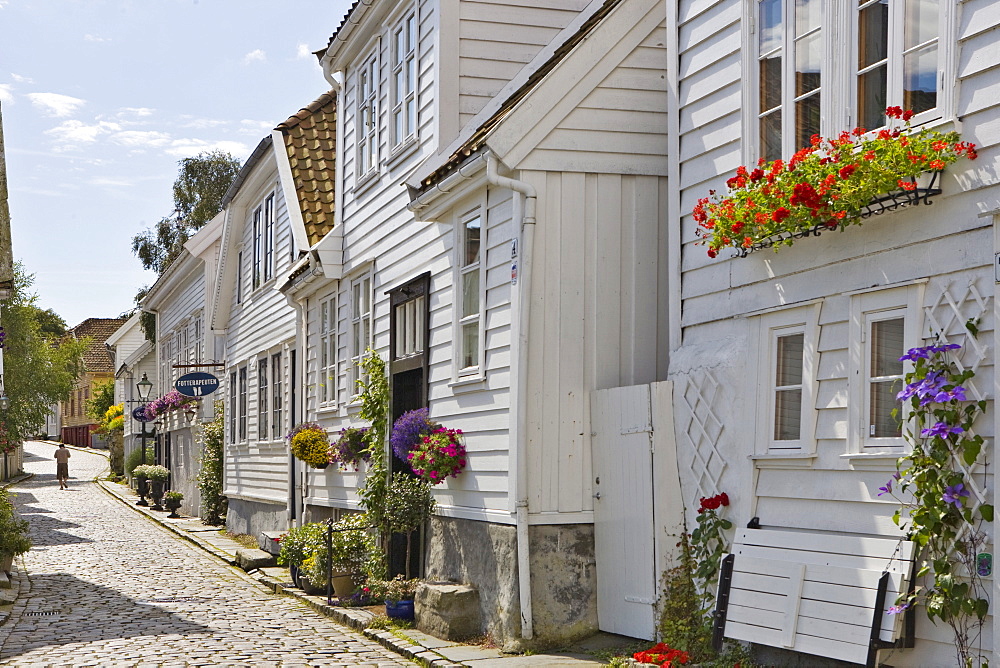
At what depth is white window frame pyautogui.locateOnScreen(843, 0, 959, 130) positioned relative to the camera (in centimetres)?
639

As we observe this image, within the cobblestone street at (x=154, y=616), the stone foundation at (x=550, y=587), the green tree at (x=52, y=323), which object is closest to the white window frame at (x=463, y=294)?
the stone foundation at (x=550, y=587)

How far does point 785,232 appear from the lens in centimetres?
736

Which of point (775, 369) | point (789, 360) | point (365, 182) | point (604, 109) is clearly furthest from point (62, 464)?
point (789, 360)

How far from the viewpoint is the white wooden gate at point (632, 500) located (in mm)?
9023

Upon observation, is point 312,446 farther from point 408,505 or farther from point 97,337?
point 97,337

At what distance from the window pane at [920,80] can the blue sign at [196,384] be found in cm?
2003

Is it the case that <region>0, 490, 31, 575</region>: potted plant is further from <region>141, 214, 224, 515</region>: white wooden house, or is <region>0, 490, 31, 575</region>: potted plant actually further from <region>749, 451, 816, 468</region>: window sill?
<region>749, 451, 816, 468</region>: window sill

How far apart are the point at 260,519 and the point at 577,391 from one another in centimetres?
1301

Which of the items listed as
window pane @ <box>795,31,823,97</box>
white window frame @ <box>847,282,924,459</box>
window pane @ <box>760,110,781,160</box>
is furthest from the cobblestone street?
window pane @ <box>795,31,823,97</box>

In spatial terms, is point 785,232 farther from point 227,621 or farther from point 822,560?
point 227,621

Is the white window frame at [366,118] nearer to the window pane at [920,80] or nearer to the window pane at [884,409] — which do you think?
the window pane at [920,80]

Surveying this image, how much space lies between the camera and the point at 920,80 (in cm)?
670

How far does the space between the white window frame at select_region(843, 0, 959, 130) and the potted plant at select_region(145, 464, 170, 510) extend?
28.4 meters

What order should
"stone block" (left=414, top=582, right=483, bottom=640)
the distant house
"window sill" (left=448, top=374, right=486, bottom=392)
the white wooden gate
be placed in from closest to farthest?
1. the white wooden gate
2. "stone block" (left=414, top=582, right=483, bottom=640)
3. "window sill" (left=448, top=374, right=486, bottom=392)
4. the distant house
